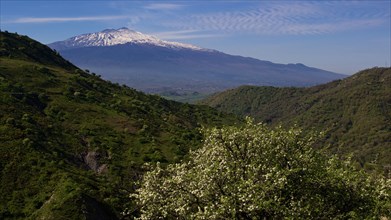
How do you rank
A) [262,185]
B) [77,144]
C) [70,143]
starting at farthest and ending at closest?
[77,144]
[70,143]
[262,185]

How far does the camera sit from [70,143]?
5700 cm

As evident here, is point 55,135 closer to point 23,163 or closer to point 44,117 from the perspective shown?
point 44,117

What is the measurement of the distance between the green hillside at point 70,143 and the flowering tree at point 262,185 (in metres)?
6.82

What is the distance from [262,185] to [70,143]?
40589mm

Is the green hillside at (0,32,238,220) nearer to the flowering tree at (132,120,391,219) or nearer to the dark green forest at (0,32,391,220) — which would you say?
the dark green forest at (0,32,391,220)

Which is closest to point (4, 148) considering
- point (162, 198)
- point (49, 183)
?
point (49, 183)

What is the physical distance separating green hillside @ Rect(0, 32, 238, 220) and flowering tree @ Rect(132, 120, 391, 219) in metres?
6.82

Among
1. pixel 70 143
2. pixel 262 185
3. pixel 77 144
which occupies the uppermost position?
pixel 262 185

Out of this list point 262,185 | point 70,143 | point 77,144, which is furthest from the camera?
point 77,144

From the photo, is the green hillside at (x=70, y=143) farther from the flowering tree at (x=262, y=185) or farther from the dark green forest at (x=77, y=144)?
the flowering tree at (x=262, y=185)

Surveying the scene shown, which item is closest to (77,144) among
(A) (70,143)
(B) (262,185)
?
(A) (70,143)

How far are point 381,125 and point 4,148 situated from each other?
183787mm

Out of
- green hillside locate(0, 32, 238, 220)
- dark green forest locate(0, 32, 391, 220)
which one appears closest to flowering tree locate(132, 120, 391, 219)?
dark green forest locate(0, 32, 391, 220)

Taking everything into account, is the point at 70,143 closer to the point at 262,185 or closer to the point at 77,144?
the point at 77,144
